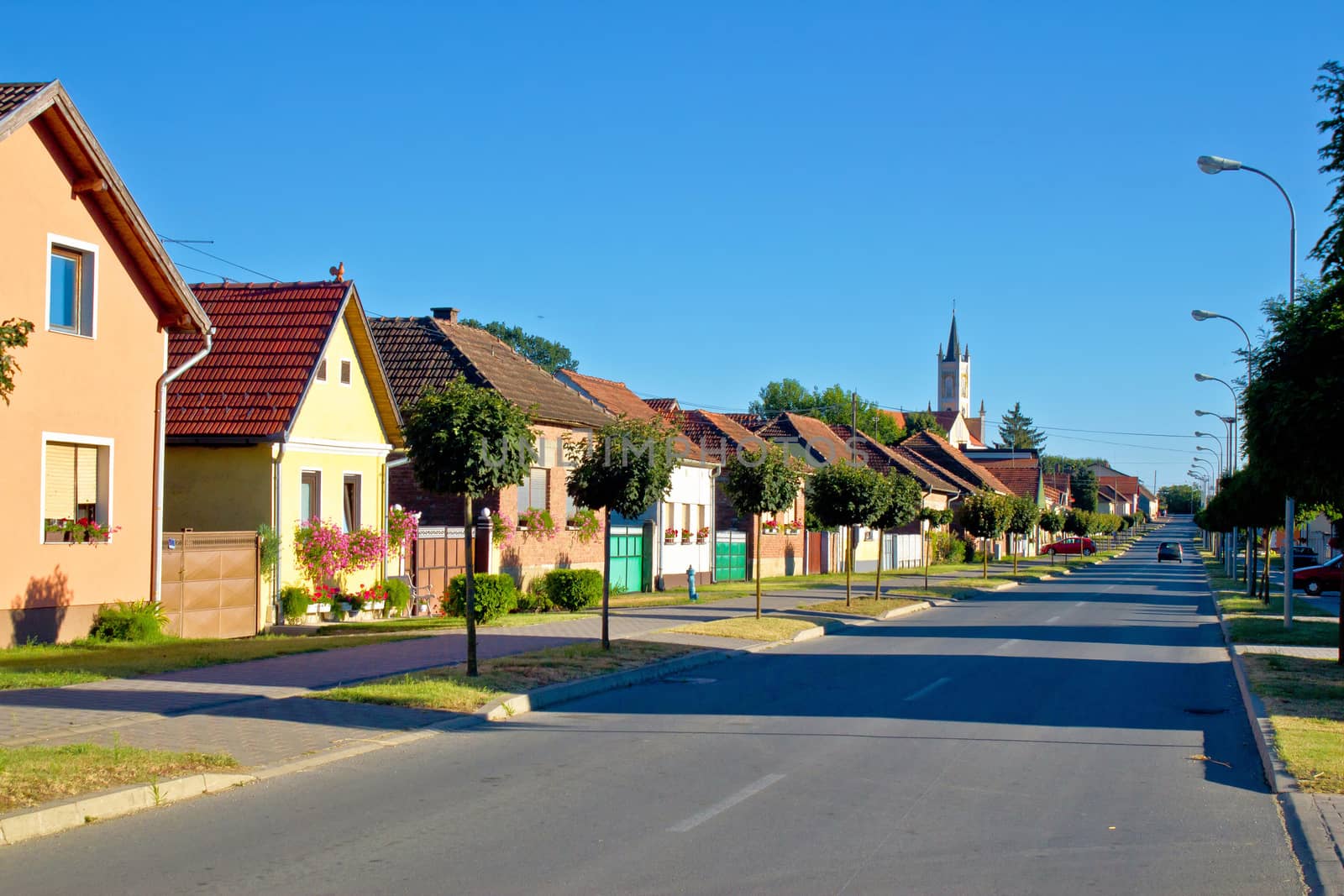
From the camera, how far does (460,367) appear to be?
30.1 m

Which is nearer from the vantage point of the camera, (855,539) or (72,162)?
(72,162)

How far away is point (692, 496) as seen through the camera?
39.1 meters

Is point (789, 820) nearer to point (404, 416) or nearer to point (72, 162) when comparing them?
point (72, 162)

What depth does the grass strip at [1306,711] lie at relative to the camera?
9.61 m

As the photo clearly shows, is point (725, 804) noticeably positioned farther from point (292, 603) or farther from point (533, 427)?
point (533, 427)

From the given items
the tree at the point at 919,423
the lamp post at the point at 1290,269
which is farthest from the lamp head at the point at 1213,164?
the tree at the point at 919,423

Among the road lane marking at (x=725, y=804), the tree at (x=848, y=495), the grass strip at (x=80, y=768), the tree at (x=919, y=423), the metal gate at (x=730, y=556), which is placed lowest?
the metal gate at (x=730, y=556)

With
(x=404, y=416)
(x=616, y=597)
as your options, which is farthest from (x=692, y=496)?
(x=404, y=416)

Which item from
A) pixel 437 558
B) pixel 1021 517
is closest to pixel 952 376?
pixel 1021 517

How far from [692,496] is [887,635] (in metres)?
16.1

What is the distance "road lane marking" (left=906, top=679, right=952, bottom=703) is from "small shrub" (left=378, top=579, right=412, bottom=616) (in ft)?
41.2

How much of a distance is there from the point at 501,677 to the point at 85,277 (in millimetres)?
9201

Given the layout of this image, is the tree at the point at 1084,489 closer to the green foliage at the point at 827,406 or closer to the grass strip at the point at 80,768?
the green foliage at the point at 827,406

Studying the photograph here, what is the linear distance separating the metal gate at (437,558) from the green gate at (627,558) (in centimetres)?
617
